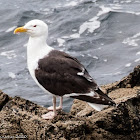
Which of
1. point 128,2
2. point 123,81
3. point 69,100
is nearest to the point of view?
point 123,81

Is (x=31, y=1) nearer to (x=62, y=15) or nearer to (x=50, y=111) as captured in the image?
(x=62, y=15)

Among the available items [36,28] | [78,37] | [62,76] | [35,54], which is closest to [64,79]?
[62,76]

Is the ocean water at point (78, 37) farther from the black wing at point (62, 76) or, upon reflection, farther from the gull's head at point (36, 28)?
the black wing at point (62, 76)

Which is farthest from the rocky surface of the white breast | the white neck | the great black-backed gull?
the white neck

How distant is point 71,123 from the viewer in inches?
325

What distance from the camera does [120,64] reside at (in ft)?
67.8

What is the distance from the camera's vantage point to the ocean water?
20.0 m

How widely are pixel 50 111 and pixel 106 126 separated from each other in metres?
1.27

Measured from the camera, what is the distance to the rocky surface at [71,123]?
322 inches

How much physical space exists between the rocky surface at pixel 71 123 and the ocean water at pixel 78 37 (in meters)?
7.82

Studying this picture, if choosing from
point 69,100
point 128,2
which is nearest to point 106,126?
point 69,100

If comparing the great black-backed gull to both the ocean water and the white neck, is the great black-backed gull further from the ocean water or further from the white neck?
the ocean water

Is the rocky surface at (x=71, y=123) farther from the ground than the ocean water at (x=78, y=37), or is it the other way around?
the rocky surface at (x=71, y=123)

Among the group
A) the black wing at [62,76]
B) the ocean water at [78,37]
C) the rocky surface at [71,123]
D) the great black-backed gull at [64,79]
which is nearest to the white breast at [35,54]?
the great black-backed gull at [64,79]
